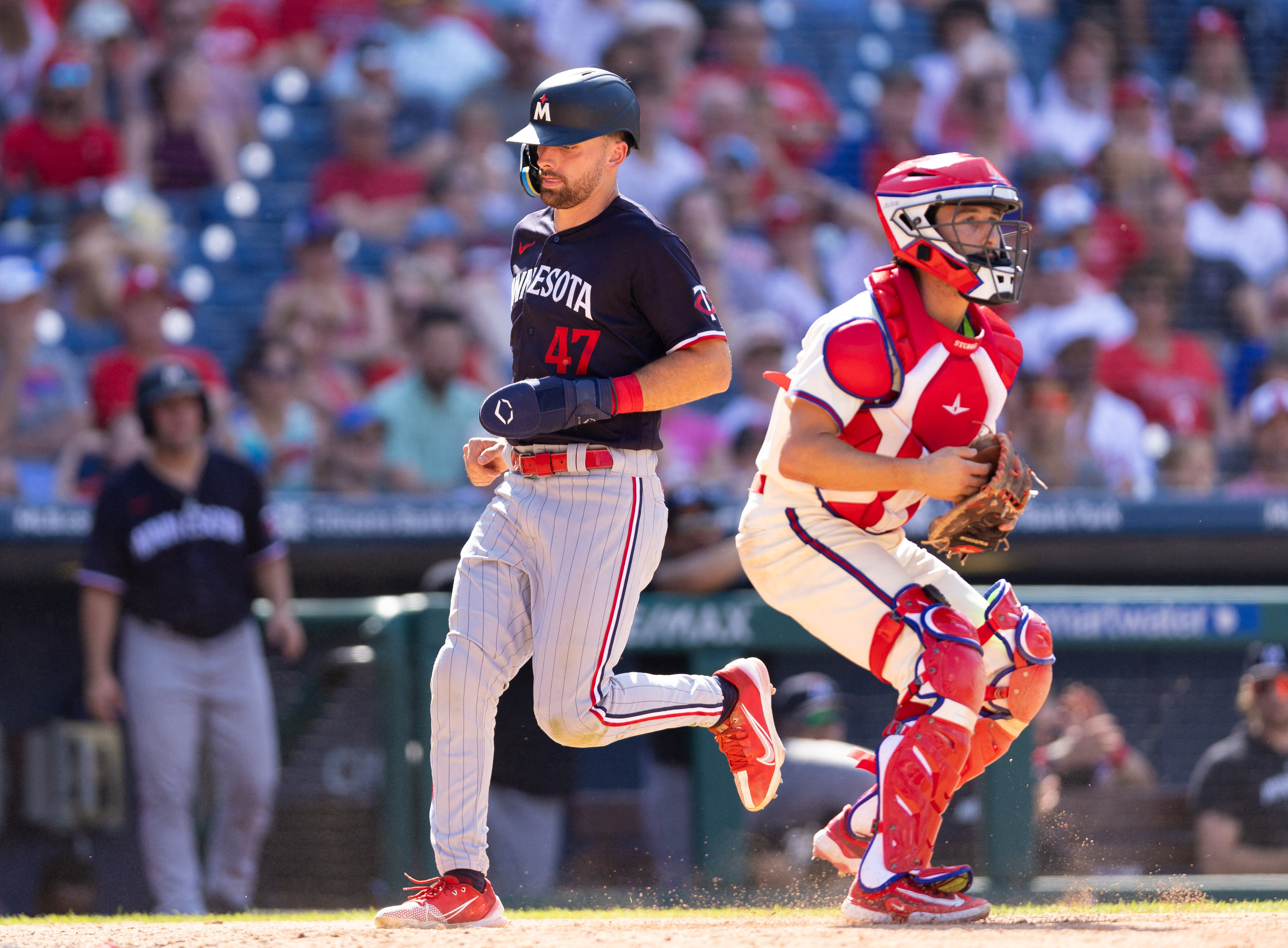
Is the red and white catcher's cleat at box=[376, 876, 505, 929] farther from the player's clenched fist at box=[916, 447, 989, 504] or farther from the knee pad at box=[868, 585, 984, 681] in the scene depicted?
the player's clenched fist at box=[916, 447, 989, 504]

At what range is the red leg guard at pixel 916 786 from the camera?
11.1ft

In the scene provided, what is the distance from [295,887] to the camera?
568cm

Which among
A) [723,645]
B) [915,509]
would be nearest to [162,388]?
[723,645]

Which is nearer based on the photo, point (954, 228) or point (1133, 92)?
point (954, 228)

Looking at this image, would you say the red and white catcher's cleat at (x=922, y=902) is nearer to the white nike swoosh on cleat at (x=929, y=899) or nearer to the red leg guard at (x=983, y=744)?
the white nike swoosh on cleat at (x=929, y=899)

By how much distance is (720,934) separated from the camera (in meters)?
3.23

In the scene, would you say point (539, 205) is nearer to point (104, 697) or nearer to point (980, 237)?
point (104, 697)

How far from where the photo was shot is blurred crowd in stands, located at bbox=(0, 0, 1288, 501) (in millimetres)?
7418

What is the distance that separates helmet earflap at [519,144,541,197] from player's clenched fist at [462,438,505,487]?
0.60m

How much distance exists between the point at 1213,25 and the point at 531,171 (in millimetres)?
8070

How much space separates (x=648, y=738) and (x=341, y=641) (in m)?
1.28

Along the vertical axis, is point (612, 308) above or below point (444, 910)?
above

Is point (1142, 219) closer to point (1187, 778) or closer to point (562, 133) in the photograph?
point (1187, 778)

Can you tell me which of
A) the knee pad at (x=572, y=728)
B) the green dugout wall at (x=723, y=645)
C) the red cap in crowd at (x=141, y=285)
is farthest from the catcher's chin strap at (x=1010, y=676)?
the red cap in crowd at (x=141, y=285)
